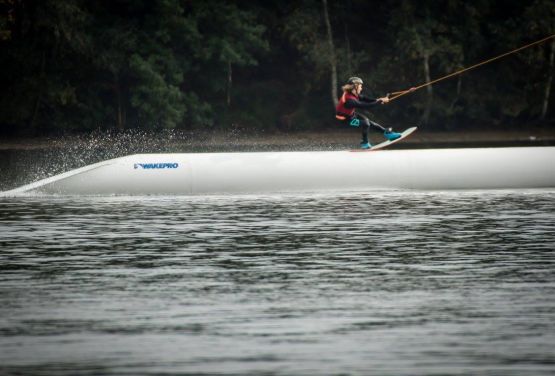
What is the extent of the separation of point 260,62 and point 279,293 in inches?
2153

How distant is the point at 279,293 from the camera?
13.0 meters

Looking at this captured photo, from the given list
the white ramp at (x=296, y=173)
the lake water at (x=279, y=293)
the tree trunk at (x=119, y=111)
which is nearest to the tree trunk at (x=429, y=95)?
the tree trunk at (x=119, y=111)

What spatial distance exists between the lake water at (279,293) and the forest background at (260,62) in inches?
1424

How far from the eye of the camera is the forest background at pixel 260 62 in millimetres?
57375

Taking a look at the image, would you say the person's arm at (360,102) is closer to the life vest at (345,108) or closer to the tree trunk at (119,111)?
the life vest at (345,108)

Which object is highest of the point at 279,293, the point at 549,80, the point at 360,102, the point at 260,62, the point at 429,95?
the point at 260,62

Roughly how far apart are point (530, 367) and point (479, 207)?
13162 millimetres

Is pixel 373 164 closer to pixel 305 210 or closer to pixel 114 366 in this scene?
pixel 305 210

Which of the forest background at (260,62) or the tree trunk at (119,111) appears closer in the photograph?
the forest background at (260,62)

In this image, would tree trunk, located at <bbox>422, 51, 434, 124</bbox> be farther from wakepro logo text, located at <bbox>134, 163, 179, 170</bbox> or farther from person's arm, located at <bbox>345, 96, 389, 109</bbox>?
wakepro logo text, located at <bbox>134, 163, 179, 170</bbox>

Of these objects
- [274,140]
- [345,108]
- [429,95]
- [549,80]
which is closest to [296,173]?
[345,108]

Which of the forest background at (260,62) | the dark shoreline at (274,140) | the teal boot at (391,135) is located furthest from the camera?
the forest background at (260,62)

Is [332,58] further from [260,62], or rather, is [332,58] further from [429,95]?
[260,62]

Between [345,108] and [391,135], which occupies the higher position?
[345,108]
